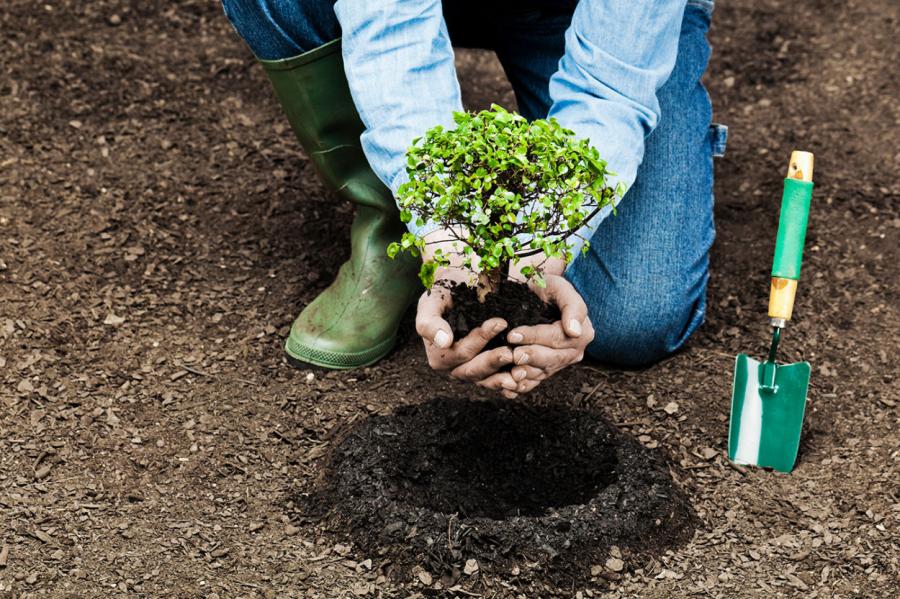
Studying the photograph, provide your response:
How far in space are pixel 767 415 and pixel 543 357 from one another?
59 centimetres

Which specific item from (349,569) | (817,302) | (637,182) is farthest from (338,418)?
(817,302)

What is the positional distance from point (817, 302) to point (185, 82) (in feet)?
7.55

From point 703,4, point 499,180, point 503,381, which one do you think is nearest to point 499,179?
point 499,180

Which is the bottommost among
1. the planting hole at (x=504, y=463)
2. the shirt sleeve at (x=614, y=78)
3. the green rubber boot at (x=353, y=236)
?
the planting hole at (x=504, y=463)

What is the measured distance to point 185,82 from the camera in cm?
376

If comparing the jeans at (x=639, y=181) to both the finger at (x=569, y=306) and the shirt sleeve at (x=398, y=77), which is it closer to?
the shirt sleeve at (x=398, y=77)

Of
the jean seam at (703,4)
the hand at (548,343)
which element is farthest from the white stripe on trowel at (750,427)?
the jean seam at (703,4)

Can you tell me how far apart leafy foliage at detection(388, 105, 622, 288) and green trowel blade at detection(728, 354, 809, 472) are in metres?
0.71

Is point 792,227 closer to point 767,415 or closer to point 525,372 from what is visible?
point 767,415

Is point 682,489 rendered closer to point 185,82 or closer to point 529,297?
point 529,297

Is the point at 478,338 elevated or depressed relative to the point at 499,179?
depressed

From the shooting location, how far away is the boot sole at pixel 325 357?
263 cm

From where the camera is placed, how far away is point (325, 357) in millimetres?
2633

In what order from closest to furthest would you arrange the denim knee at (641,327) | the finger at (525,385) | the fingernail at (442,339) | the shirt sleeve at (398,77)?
the fingernail at (442,339) < the finger at (525,385) < the shirt sleeve at (398,77) < the denim knee at (641,327)
